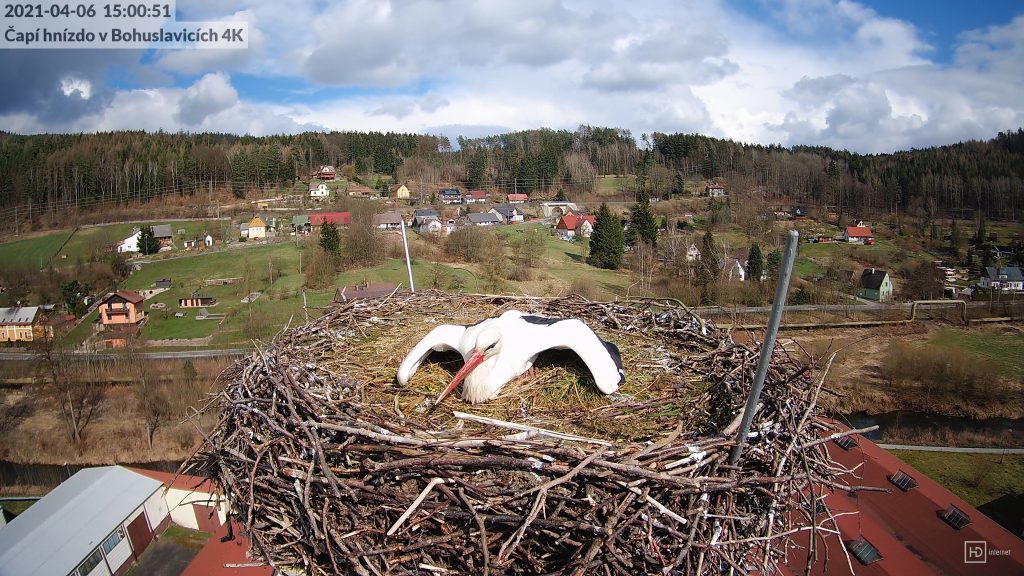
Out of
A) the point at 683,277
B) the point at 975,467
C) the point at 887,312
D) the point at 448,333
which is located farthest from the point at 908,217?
the point at 448,333

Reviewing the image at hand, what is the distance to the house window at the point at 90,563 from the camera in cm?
1400

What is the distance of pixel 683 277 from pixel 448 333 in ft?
107

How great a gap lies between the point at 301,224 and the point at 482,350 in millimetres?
52147

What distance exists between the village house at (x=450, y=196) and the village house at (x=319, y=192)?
572 inches

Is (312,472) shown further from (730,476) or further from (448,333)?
(730,476)

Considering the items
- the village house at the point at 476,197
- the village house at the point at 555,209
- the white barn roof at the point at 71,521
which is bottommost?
the white barn roof at the point at 71,521

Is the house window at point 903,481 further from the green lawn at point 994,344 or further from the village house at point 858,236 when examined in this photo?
the village house at point 858,236

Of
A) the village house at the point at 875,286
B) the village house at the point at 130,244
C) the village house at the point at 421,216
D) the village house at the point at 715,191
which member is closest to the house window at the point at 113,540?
the village house at the point at 130,244

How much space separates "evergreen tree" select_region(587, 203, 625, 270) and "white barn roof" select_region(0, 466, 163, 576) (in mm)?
32355

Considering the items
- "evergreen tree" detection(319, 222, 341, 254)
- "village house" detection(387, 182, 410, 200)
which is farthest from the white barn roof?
"village house" detection(387, 182, 410, 200)

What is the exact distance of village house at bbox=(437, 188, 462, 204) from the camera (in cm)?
7306

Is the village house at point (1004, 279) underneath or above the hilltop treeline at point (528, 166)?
underneath

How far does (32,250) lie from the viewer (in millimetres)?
43281

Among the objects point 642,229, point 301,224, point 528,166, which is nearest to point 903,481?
point 642,229
